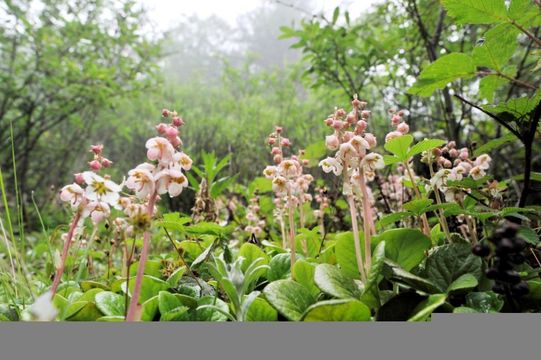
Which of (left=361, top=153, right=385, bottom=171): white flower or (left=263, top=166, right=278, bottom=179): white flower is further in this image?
(left=263, top=166, right=278, bottom=179): white flower

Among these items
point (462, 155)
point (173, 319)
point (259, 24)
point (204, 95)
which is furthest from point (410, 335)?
point (259, 24)

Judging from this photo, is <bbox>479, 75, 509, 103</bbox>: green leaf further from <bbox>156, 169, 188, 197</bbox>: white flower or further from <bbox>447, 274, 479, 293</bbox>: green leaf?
<bbox>156, 169, 188, 197</bbox>: white flower

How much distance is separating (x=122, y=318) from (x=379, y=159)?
1.64ft

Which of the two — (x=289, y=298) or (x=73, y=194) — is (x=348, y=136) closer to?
(x=289, y=298)

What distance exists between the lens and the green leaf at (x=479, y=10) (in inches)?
26.1

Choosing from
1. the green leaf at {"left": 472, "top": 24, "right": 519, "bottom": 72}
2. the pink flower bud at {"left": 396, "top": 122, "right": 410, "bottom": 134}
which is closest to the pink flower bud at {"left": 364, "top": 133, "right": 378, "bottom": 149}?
the pink flower bud at {"left": 396, "top": 122, "right": 410, "bottom": 134}

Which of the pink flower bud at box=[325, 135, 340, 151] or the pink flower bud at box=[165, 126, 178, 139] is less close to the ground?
the pink flower bud at box=[165, 126, 178, 139]

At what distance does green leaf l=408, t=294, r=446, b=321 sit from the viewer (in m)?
0.50

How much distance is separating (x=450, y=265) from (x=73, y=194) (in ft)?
2.09

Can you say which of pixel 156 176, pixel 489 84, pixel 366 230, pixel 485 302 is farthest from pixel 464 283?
pixel 156 176

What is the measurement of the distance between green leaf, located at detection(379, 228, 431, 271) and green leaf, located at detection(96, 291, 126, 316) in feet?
1.49

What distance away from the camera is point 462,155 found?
92 cm

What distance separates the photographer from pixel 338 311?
1.73 feet

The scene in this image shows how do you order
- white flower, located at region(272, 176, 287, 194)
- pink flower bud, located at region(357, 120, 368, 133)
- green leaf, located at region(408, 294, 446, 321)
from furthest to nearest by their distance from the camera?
white flower, located at region(272, 176, 287, 194)
pink flower bud, located at region(357, 120, 368, 133)
green leaf, located at region(408, 294, 446, 321)
